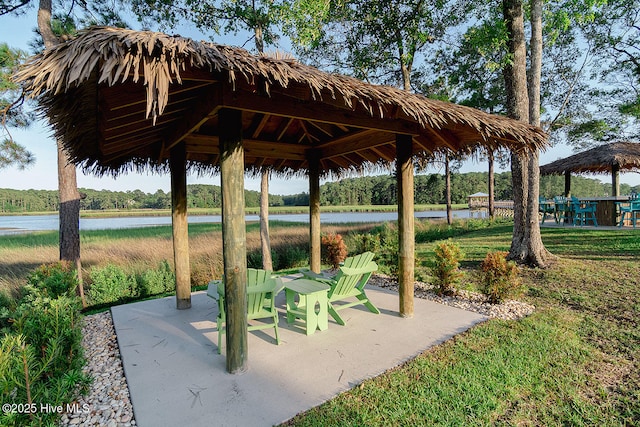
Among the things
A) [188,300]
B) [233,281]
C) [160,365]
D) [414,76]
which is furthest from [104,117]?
[414,76]

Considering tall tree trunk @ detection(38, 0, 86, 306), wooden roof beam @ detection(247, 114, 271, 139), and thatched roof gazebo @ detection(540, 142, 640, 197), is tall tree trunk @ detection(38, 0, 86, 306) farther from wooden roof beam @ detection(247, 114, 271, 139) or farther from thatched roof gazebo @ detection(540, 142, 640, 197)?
thatched roof gazebo @ detection(540, 142, 640, 197)

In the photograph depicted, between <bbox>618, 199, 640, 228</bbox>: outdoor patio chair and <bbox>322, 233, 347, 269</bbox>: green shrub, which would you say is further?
<bbox>618, 199, 640, 228</bbox>: outdoor patio chair

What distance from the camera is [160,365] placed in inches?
110

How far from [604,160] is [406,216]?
38.0 feet

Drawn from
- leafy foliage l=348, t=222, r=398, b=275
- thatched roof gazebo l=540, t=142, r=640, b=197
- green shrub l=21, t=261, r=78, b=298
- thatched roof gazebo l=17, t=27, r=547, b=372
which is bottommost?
leafy foliage l=348, t=222, r=398, b=275

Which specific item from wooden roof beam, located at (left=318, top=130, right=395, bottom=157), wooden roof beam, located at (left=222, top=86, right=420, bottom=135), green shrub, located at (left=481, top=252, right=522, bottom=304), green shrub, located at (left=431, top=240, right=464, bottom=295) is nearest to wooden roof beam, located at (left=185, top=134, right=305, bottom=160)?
wooden roof beam, located at (left=318, top=130, right=395, bottom=157)

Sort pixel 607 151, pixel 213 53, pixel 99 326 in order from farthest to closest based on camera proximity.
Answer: pixel 607 151
pixel 99 326
pixel 213 53

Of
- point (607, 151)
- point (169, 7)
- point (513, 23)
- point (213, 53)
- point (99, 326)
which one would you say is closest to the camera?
point (213, 53)

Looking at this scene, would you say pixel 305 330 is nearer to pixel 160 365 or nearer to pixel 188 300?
pixel 160 365

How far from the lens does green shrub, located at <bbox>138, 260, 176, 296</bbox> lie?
6.07 meters

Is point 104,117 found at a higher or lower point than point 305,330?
higher

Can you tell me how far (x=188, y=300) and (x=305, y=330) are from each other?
6.49ft

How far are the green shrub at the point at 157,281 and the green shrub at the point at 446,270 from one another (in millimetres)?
5226

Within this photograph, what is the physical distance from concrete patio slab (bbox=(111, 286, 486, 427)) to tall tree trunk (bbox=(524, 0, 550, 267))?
3462 millimetres
